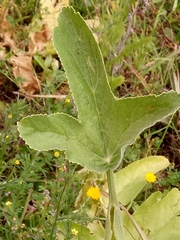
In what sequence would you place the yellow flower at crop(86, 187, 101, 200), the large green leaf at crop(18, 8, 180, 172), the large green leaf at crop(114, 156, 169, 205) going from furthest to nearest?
the large green leaf at crop(114, 156, 169, 205), the yellow flower at crop(86, 187, 101, 200), the large green leaf at crop(18, 8, 180, 172)

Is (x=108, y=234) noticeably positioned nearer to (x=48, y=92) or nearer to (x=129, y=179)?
(x=129, y=179)

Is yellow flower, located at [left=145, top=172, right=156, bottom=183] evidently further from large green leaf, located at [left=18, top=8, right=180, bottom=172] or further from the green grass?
large green leaf, located at [left=18, top=8, right=180, bottom=172]

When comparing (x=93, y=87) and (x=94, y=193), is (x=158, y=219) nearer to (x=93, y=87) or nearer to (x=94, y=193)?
Result: (x=94, y=193)

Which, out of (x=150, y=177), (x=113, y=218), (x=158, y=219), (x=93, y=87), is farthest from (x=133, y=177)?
(x=93, y=87)

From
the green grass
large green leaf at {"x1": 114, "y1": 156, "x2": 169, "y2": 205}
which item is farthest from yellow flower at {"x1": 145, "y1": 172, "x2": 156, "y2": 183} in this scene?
the green grass

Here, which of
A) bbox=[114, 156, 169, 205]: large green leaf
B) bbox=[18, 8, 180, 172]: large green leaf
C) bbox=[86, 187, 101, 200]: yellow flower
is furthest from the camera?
bbox=[114, 156, 169, 205]: large green leaf

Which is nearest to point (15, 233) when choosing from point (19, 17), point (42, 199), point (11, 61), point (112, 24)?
point (42, 199)

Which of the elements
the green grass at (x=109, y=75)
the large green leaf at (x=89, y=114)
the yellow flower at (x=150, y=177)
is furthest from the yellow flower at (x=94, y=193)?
the large green leaf at (x=89, y=114)
